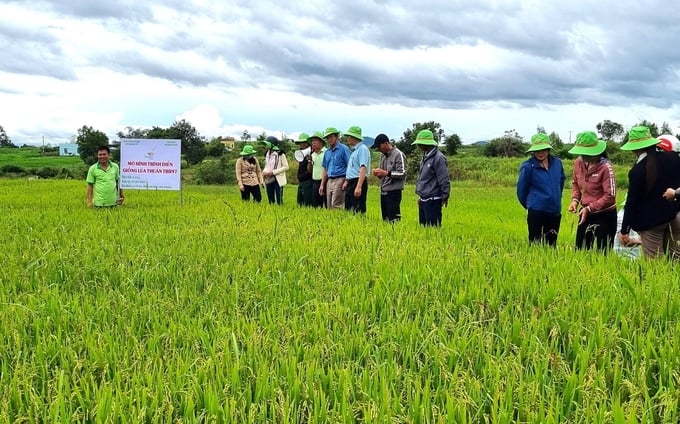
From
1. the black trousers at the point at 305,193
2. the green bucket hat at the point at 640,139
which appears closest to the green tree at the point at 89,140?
the black trousers at the point at 305,193

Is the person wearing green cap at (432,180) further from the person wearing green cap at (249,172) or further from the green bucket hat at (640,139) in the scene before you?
the person wearing green cap at (249,172)

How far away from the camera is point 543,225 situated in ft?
19.9

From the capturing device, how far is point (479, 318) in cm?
290

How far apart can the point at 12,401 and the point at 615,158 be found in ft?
126

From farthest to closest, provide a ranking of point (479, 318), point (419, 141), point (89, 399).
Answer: point (419, 141), point (479, 318), point (89, 399)

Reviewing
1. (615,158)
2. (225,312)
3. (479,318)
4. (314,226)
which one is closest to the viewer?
(479,318)

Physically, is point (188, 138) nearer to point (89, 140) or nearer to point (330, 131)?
point (89, 140)

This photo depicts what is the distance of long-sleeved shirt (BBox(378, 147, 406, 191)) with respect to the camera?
300 inches

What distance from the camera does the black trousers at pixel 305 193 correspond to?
10.1 metres

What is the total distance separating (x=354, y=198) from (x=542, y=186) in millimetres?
3437

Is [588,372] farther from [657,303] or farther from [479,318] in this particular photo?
[657,303]

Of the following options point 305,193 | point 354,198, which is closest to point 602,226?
point 354,198

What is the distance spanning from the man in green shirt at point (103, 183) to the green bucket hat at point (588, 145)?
6501mm

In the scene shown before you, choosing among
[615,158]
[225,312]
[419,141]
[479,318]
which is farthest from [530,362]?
[615,158]
